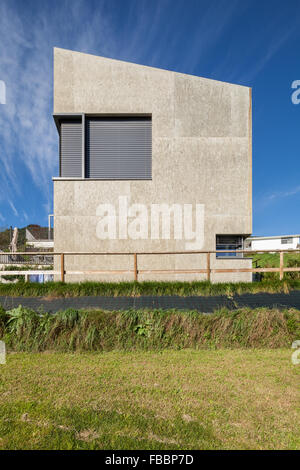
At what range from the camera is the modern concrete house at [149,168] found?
8273 millimetres

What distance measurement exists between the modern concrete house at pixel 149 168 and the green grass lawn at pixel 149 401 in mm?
5317

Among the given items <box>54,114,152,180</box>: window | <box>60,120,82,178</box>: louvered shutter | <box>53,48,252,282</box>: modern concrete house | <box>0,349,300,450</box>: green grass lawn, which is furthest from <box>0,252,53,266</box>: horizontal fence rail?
<box>0,349,300,450</box>: green grass lawn

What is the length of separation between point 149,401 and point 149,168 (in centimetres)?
774

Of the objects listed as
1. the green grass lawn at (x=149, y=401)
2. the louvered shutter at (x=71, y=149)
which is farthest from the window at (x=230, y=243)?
the louvered shutter at (x=71, y=149)

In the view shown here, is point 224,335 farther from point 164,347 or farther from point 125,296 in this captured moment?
point 125,296

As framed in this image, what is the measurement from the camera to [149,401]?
6.85 ft

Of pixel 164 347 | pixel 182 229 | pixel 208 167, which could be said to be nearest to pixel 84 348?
pixel 164 347

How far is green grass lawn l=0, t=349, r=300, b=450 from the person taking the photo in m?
1.65

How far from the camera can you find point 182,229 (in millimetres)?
8328

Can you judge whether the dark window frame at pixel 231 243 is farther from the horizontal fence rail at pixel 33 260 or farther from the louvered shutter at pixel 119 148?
the horizontal fence rail at pixel 33 260

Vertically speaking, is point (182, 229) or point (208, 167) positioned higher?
point (208, 167)

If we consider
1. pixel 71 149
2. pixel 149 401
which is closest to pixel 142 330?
pixel 149 401
